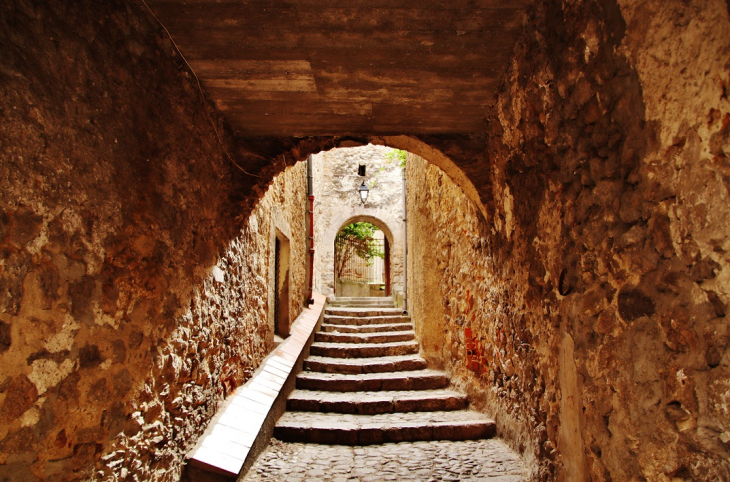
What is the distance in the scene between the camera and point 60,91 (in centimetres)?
172

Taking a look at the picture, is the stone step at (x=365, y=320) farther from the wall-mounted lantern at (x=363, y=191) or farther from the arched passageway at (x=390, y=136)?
the arched passageway at (x=390, y=136)

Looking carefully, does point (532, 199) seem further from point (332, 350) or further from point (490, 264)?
point (332, 350)

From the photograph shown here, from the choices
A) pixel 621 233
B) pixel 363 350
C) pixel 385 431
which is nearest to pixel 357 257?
pixel 363 350

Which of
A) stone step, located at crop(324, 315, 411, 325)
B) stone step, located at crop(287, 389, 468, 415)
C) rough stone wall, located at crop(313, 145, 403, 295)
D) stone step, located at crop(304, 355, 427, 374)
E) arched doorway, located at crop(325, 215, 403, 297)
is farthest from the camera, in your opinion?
rough stone wall, located at crop(313, 145, 403, 295)

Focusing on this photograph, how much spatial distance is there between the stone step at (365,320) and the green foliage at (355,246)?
7.62m

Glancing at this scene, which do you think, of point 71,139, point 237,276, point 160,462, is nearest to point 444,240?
point 237,276

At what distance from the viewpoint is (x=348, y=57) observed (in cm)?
249

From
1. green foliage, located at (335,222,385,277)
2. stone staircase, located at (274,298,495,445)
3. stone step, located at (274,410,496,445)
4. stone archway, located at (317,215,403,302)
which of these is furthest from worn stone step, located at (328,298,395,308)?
stone step, located at (274,410,496,445)

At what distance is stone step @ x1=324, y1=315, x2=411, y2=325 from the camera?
8125mm

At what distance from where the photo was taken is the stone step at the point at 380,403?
478 cm

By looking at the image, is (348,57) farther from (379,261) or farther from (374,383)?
(379,261)

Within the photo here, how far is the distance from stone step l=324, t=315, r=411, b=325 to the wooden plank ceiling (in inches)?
204

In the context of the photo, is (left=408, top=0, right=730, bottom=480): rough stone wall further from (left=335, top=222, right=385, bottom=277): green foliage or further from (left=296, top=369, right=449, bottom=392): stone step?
(left=335, top=222, right=385, bottom=277): green foliage

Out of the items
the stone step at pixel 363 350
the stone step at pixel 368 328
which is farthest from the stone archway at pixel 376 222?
the stone step at pixel 363 350
